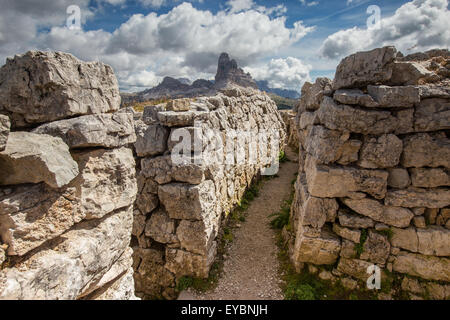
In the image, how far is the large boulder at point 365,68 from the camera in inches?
279

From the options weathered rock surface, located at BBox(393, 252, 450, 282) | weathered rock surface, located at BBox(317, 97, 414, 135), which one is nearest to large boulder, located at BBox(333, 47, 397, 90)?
weathered rock surface, located at BBox(317, 97, 414, 135)

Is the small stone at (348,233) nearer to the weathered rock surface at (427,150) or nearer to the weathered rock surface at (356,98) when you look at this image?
the weathered rock surface at (427,150)

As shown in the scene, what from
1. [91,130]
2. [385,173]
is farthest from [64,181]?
[385,173]

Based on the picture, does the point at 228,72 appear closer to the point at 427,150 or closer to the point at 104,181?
the point at 427,150

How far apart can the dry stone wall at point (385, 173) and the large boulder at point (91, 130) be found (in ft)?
20.1

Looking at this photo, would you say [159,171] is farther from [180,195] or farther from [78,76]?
[78,76]

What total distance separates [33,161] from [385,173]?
8.88 meters

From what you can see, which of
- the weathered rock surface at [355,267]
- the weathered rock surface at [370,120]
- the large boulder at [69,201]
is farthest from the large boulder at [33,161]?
the weathered rock surface at [355,267]

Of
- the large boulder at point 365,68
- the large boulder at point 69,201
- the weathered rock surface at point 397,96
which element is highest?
the large boulder at point 365,68

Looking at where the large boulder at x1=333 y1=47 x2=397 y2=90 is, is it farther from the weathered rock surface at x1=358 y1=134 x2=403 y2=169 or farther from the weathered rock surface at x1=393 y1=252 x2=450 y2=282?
the weathered rock surface at x1=393 y1=252 x2=450 y2=282

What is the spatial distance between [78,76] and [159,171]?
17.0 feet
